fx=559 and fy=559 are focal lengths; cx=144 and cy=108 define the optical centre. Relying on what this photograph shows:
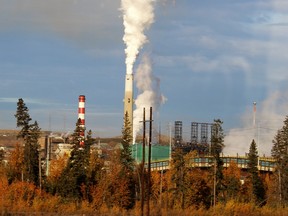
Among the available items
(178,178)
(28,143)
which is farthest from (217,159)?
(28,143)

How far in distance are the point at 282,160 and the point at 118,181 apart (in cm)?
2168

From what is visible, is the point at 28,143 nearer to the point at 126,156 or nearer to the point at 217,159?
the point at 126,156

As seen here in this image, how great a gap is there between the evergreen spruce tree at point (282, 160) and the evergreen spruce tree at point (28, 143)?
29.5 m

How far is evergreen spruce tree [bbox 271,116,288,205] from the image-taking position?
67938 mm

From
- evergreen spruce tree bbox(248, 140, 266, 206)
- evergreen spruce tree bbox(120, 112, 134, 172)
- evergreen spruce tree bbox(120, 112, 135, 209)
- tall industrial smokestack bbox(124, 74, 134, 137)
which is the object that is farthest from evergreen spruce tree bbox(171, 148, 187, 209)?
tall industrial smokestack bbox(124, 74, 134, 137)

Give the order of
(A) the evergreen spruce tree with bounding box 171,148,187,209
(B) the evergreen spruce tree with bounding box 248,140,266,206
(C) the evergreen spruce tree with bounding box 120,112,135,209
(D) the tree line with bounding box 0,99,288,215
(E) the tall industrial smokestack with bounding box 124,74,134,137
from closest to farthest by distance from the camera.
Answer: (D) the tree line with bounding box 0,99,288,215, (A) the evergreen spruce tree with bounding box 171,148,187,209, (C) the evergreen spruce tree with bounding box 120,112,135,209, (B) the evergreen spruce tree with bounding box 248,140,266,206, (E) the tall industrial smokestack with bounding box 124,74,134,137

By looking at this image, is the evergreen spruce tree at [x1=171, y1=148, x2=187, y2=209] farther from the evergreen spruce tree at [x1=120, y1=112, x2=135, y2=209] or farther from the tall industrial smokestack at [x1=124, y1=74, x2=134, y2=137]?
the tall industrial smokestack at [x1=124, y1=74, x2=134, y2=137]

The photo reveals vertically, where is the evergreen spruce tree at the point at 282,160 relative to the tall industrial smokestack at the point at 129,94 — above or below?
below

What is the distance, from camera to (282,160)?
236ft

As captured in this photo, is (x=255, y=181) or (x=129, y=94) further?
(x=129, y=94)

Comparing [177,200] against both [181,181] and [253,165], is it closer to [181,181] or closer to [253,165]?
[181,181]

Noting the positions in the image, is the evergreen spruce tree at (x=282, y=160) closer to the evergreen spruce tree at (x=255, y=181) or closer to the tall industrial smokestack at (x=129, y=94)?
the evergreen spruce tree at (x=255, y=181)

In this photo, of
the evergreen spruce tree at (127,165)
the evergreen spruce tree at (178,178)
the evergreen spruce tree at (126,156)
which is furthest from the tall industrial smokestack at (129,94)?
the evergreen spruce tree at (178,178)

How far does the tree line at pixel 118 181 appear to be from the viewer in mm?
61844
